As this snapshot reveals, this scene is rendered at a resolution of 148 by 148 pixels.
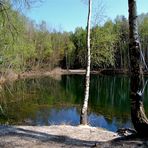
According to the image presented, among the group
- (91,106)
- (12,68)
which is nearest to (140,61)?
(91,106)

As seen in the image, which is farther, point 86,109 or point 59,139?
point 86,109

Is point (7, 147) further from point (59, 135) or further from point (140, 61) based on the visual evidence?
point (140, 61)

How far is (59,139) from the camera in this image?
9.16 meters

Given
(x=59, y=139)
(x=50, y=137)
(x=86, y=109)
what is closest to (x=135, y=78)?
(x=59, y=139)

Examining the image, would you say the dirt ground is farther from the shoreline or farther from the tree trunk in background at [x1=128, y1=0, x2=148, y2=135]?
the tree trunk in background at [x1=128, y1=0, x2=148, y2=135]

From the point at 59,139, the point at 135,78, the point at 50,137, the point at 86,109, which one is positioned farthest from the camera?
the point at 86,109

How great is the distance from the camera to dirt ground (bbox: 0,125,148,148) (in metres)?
7.41

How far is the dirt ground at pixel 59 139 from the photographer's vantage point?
7.41m

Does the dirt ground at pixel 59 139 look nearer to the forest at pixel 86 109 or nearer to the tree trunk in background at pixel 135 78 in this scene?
the forest at pixel 86 109

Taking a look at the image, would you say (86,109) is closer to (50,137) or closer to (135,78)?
(50,137)

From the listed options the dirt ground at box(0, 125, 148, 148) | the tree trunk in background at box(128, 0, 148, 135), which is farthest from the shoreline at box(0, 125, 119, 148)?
the tree trunk in background at box(128, 0, 148, 135)

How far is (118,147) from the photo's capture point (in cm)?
714

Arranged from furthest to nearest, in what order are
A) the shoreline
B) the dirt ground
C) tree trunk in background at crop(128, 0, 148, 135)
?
the shoreline, tree trunk in background at crop(128, 0, 148, 135), the dirt ground

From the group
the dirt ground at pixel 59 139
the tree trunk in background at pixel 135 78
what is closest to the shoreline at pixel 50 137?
the dirt ground at pixel 59 139
